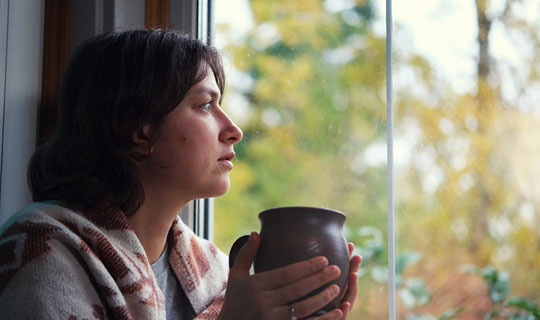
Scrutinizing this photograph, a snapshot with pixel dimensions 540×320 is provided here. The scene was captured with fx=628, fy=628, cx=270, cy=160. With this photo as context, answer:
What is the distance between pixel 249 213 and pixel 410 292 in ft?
1.67

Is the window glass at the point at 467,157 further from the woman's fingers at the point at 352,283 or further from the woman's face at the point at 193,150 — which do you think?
the woman's face at the point at 193,150

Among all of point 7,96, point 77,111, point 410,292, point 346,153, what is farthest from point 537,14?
point 7,96

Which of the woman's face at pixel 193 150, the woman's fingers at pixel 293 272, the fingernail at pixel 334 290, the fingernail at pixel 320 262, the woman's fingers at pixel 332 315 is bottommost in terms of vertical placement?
the woman's fingers at pixel 332 315

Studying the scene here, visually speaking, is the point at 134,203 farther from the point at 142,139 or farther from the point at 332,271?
the point at 332,271

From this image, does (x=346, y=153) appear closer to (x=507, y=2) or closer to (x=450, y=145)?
(x=450, y=145)

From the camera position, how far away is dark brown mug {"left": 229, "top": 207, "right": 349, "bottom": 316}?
3.50 ft

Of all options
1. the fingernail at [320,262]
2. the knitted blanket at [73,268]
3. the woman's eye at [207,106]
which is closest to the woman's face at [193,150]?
the woman's eye at [207,106]

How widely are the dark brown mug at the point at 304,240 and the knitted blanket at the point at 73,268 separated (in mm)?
271

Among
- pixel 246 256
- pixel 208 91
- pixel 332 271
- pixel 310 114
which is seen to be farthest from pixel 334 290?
pixel 310 114

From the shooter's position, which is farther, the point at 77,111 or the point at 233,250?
the point at 77,111

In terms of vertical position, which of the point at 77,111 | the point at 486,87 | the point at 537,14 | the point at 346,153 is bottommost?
the point at 346,153

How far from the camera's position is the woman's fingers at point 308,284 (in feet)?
3.43

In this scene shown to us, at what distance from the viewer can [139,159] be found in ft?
4.39

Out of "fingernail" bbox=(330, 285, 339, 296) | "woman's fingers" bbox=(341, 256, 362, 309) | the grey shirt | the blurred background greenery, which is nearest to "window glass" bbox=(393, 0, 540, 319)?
the blurred background greenery
